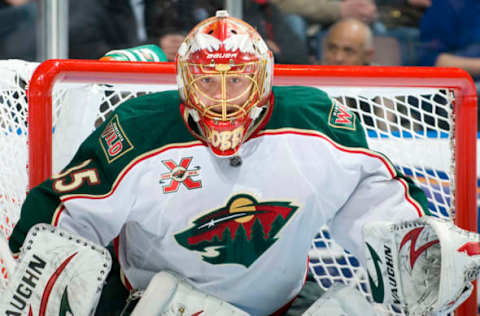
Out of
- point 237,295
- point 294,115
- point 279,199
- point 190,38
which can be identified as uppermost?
point 190,38

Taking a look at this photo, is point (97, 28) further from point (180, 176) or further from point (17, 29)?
point (180, 176)

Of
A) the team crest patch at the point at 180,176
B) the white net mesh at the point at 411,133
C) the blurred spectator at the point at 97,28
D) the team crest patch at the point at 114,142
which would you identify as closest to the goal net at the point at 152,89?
the white net mesh at the point at 411,133

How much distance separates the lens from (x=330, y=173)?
1472mm

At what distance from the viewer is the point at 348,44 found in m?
2.86

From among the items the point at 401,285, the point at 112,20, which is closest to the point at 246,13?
the point at 112,20

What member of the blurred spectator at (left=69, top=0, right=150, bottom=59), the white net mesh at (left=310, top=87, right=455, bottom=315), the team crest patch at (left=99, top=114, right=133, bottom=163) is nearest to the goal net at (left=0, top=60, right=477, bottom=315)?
the white net mesh at (left=310, top=87, right=455, bottom=315)

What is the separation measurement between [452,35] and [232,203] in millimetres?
1934

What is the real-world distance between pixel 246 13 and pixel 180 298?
1862 mm

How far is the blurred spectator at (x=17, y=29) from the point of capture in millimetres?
3004

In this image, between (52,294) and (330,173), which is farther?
(330,173)

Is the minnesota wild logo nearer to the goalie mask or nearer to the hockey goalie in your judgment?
the hockey goalie

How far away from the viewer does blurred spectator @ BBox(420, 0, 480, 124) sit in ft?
9.75

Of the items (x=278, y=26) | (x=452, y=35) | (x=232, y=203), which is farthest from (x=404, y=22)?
(x=232, y=203)

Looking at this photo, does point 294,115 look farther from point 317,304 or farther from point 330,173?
point 317,304
